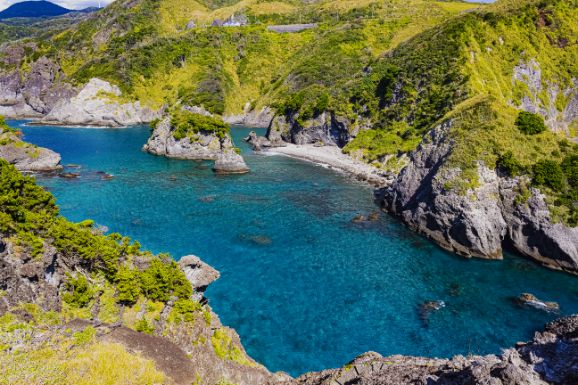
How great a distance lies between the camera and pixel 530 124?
56375mm

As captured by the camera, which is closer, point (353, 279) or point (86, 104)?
point (353, 279)

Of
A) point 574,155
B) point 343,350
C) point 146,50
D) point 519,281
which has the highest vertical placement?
point 146,50

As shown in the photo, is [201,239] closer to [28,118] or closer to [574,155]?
[574,155]

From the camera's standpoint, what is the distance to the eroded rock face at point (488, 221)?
4616 centimetres

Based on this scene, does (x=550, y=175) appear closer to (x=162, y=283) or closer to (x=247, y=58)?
(x=162, y=283)

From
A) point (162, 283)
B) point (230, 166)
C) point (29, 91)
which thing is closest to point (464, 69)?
point (230, 166)

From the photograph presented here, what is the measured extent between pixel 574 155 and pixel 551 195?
8.57 metres

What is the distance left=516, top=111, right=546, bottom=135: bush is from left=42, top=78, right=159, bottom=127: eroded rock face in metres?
141

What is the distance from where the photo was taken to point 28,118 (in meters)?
166

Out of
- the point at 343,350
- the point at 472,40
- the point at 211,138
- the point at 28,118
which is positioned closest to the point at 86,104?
the point at 28,118

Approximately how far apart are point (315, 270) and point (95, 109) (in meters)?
140

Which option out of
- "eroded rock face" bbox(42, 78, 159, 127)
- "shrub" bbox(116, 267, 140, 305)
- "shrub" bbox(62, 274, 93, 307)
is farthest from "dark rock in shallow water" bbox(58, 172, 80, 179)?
"eroded rock face" bbox(42, 78, 159, 127)

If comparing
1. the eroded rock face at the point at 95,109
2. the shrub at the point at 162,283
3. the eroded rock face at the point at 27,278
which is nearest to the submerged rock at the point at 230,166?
the shrub at the point at 162,283

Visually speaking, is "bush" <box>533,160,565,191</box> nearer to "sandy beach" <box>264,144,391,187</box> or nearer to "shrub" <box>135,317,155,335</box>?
"sandy beach" <box>264,144,391,187</box>
